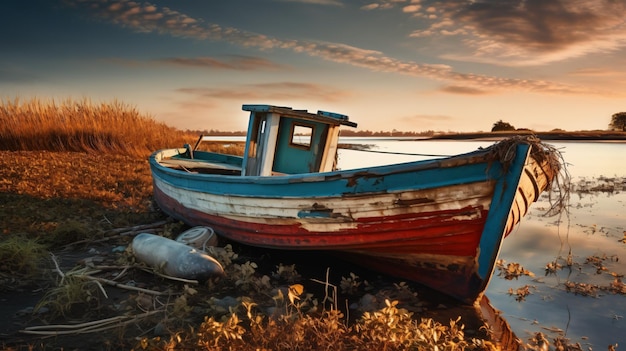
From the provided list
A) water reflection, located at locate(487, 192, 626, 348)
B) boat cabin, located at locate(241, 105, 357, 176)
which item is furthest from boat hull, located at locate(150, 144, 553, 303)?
boat cabin, located at locate(241, 105, 357, 176)

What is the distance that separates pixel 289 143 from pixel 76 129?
574 inches

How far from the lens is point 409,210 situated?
5.09m

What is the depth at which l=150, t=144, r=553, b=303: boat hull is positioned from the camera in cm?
475

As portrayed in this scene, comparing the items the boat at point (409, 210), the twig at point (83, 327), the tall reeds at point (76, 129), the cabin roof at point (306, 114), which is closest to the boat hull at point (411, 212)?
the boat at point (409, 210)

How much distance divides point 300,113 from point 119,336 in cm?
463

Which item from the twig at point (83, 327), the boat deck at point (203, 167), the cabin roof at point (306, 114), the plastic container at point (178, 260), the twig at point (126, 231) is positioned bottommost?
the twig at point (126, 231)

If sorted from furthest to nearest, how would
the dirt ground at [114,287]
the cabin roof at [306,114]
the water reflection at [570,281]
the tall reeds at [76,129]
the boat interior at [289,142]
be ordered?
the tall reeds at [76,129] → the boat interior at [289,142] → the cabin roof at [306,114] → the water reflection at [570,281] → the dirt ground at [114,287]

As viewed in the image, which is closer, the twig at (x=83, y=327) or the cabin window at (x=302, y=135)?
the twig at (x=83, y=327)

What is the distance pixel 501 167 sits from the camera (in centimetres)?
464

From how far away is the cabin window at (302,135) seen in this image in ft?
26.3

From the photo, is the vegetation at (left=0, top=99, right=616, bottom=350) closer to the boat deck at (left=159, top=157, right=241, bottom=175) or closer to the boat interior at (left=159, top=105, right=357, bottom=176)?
the boat deck at (left=159, top=157, right=241, bottom=175)

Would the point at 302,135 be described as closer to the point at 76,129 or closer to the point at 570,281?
the point at 570,281

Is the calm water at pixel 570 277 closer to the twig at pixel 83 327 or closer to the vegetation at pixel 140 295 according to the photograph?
the vegetation at pixel 140 295

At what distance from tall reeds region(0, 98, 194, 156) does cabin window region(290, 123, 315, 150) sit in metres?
13.1
